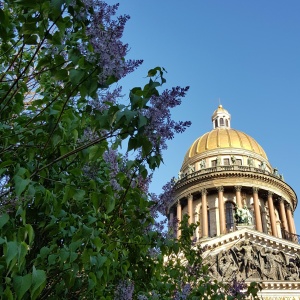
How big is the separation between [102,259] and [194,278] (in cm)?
447

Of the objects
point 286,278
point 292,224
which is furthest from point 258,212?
point 286,278

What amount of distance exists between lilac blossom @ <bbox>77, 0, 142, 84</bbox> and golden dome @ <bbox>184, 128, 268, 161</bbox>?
44613mm

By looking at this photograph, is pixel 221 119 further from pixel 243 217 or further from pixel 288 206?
pixel 243 217

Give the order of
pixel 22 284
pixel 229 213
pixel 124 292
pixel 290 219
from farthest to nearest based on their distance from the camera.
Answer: pixel 290 219, pixel 229 213, pixel 124 292, pixel 22 284

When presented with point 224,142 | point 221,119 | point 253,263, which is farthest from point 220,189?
point 221,119

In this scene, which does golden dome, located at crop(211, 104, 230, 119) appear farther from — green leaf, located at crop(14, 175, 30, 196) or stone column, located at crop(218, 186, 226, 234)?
green leaf, located at crop(14, 175, 30, 196)

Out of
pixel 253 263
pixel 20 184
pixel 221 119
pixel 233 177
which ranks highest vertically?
pixel 221 119

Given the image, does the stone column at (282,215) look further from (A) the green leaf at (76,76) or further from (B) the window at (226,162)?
(A) the green leaf at (76,76)

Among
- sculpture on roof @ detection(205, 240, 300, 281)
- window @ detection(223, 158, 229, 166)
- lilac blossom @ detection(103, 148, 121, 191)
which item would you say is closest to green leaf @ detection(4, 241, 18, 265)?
lilac blossom @ detection(103, 148, 121, 191)

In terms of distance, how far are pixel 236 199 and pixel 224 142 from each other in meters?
7.45

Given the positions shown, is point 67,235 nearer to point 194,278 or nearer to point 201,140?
point 194,278

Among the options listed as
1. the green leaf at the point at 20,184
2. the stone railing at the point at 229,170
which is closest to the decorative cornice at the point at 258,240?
the stone railing at the point at 229,170

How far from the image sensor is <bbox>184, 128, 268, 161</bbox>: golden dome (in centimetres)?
4862

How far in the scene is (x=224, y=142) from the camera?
48.9 meters
